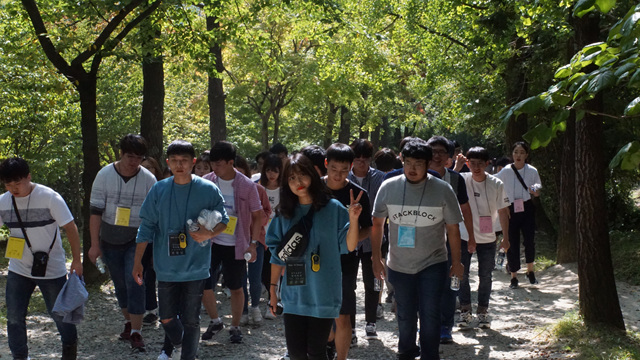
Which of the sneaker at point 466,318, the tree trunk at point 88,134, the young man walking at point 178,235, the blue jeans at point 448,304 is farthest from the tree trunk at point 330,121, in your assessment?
the young man walking at point 178,235

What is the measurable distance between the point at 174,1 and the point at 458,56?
10509 millimetres

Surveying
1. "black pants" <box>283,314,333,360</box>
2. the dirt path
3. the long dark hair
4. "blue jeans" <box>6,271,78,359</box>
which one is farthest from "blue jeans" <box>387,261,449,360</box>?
"blue jeans" <box>6,271,78,359</box>

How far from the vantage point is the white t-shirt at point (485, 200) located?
27.2 ft

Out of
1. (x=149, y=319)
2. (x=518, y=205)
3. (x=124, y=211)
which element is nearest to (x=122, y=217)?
(x=124, y=211)

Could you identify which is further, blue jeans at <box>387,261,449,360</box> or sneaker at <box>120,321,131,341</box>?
sneaker at <box>120,321,131,341</box>

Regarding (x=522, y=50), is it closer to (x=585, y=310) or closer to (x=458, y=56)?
(x=458, y=56)

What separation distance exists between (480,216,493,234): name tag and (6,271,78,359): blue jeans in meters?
4.47

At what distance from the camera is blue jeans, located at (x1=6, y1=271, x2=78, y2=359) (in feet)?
20.4

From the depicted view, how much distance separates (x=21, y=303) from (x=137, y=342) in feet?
5.09

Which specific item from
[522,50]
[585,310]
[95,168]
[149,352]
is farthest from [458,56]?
[149,352]

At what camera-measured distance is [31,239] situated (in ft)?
20.1

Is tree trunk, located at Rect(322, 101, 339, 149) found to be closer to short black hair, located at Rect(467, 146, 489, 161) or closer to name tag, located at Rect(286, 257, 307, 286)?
short black hair, located at Rect(467, 146, 489, 161)

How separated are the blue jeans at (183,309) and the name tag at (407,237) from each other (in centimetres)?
170

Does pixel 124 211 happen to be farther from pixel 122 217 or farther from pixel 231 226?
pixel 231 226
